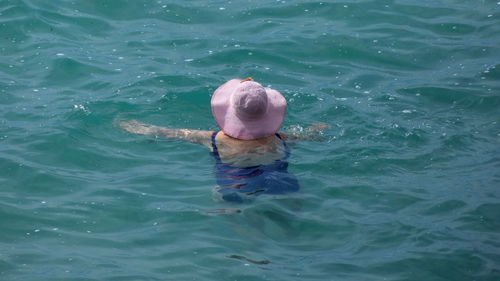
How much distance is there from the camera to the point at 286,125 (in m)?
8.54

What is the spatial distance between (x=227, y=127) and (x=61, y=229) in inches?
74.7

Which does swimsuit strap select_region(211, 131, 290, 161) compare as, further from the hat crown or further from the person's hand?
the person's hand

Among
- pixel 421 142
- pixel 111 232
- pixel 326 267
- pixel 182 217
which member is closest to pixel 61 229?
pixel 111 232

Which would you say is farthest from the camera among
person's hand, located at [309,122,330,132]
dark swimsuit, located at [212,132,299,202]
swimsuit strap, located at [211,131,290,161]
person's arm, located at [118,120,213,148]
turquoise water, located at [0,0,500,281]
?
person's hand, located at [309,122,330,132]

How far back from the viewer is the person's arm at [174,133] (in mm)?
7844

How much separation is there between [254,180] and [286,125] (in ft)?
5.03

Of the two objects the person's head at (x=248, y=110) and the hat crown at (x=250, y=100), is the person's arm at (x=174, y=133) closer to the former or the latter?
the person's head at (x=248, y=110)

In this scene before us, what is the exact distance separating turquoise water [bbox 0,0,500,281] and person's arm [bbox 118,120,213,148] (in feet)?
0.36

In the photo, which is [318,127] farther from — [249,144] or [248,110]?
[248,110]

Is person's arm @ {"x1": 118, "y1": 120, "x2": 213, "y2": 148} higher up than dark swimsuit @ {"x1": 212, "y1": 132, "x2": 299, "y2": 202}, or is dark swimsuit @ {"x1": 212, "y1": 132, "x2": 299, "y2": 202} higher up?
person's arm @ {"x1": 118, "y1": 120, "x2": 213, "y2": 148}

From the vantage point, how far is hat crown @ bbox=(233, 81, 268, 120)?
7115 millimetres

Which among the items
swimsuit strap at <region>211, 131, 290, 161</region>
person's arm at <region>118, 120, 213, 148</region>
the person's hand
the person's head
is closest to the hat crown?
the person's head

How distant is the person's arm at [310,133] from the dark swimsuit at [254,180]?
61 cm

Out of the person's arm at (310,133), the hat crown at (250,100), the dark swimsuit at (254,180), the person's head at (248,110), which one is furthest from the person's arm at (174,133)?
the person's arm at (310,133)
